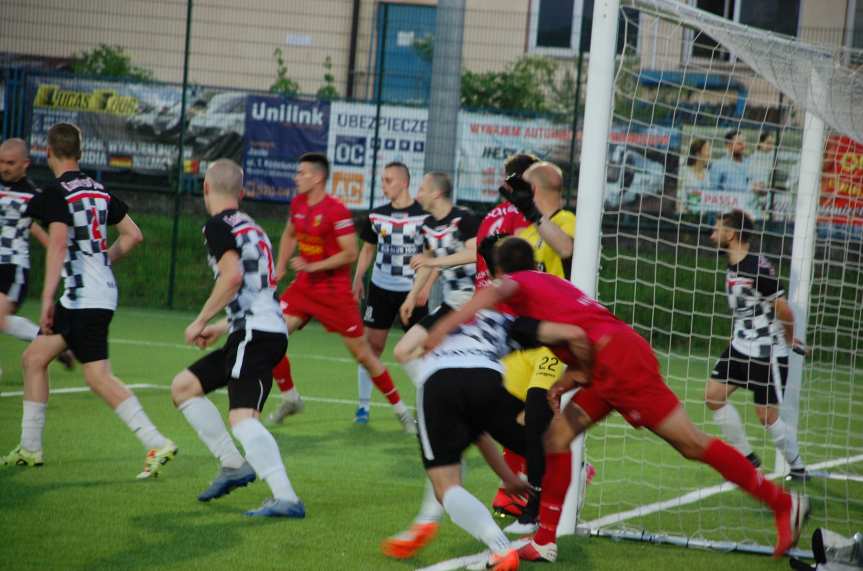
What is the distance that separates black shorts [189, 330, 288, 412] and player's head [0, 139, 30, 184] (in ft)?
11.5

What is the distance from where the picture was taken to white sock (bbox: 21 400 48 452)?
269 inches

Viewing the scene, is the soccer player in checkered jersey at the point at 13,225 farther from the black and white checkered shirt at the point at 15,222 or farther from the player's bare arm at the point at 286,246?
the player's bare arm at the point at 286,246

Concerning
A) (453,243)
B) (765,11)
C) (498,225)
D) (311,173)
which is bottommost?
(453,243)

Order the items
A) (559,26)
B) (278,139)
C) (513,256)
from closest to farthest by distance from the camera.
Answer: (513,256) → (278,139) → (559,26)

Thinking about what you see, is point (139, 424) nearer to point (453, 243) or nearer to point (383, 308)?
point (453, 243)

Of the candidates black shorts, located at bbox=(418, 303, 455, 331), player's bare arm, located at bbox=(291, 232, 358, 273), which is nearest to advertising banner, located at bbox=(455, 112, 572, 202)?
player's bare arm, located at bbox=(291, 232, 358, 273)

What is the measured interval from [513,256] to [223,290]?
5.48 feet

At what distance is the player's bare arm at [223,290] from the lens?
5.84 metres

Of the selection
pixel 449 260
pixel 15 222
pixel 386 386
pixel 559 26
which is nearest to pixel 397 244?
pixel 386 386

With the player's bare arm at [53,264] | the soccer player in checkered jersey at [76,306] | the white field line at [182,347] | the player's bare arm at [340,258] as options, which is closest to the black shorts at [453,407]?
the soccer player in checkered jersey at [76,306]

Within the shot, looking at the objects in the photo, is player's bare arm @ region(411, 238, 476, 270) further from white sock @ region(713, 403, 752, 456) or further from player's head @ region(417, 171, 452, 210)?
white sock @ region(713, 403, 752, 456)

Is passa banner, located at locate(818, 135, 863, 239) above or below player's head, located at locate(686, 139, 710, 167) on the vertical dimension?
below

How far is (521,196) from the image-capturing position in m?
5.81

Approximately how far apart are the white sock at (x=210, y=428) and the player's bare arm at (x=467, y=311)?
1868 millimetres
